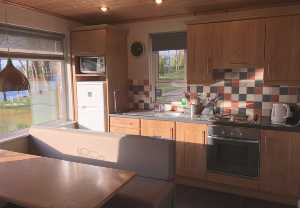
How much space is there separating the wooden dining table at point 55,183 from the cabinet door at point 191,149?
1.43 m

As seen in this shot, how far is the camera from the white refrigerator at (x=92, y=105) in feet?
12.1

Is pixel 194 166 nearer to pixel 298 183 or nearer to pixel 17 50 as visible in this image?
pixel 298 183

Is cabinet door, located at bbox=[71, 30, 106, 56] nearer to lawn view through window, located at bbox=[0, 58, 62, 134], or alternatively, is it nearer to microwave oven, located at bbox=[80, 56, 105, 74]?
microwave oven, located at bbox=[80, 56, 105, 74]

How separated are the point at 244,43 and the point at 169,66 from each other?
1171 millimetres

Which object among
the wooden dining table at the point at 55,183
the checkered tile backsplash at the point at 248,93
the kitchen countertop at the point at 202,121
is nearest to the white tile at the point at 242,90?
the checkered tile backsplash at the point at 248,93

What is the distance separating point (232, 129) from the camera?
2947 mm

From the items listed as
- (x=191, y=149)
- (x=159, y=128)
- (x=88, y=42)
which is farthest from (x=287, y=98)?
(x=88, y=42)

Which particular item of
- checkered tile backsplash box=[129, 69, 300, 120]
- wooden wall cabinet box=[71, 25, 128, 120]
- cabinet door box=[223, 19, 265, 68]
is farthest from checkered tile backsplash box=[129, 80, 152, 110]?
cabinet door box=[223, 19, 265, 68]

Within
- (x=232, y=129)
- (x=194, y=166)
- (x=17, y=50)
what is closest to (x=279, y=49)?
(x=232, y=129)

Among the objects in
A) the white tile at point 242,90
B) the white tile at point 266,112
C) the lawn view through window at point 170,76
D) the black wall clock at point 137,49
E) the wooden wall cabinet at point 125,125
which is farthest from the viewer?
the black wall clock at point 137,49

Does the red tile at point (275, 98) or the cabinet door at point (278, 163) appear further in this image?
the red tile at point (275, 98)

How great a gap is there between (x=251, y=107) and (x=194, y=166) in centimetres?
101

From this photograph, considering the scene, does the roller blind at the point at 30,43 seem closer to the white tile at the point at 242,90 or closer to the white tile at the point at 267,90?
the white tile at the point at 242,90

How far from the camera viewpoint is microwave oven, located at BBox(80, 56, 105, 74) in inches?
146
